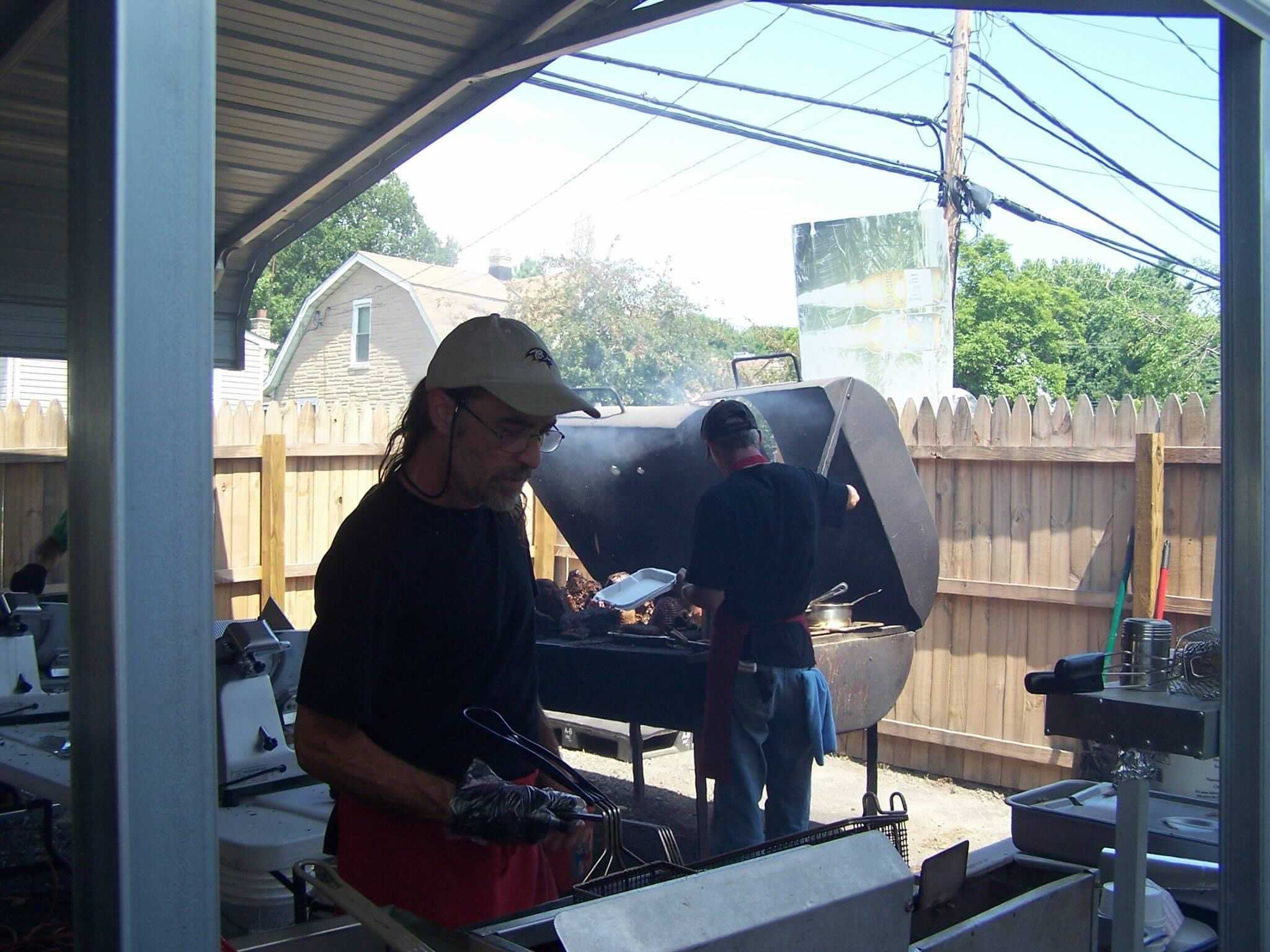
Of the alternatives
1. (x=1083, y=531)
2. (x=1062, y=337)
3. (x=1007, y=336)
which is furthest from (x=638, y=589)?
(x=1062, y=337)

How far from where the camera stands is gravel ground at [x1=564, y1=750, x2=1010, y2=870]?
19.3 ft

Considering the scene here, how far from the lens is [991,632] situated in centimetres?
669

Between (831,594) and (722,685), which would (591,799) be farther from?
(831,594)

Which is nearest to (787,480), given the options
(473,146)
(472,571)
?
(472,571)

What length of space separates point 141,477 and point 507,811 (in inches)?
33.6

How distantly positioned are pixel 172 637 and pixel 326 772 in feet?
3.14

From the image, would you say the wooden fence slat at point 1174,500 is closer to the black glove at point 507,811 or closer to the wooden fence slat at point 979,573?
the wooden fence slat at point 979,573

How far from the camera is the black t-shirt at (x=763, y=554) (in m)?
4.27

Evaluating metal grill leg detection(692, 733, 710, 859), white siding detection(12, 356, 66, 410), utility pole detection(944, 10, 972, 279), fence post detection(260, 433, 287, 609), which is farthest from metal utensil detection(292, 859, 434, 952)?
white siding detection(12, 356, 66, 410)

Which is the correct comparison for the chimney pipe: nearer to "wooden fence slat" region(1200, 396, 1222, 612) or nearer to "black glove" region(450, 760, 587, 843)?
"wooden fence slat" region(1200, 396, 1222, 612)

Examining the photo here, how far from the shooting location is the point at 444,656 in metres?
1.94

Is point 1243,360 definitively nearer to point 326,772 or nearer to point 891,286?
point 326,772

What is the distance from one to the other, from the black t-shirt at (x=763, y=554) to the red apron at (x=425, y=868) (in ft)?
7.95

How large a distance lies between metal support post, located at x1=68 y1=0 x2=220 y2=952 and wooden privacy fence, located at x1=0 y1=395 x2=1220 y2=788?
19.3 ft
